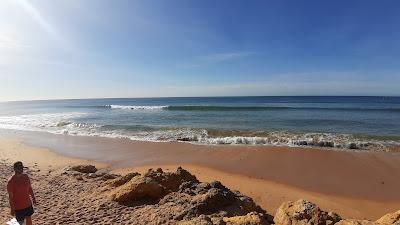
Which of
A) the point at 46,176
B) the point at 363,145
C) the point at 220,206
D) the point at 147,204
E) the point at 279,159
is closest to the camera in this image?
the point at 220,206

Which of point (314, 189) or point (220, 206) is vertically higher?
point (220, 206)

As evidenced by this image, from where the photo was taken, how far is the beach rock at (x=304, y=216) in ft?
16.0

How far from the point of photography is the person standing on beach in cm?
509

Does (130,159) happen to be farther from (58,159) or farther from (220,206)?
(220,206)

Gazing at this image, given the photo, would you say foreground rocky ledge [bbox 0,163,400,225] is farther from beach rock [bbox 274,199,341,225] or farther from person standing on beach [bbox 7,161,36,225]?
person standing on beach [bbox 7,161,36,225]

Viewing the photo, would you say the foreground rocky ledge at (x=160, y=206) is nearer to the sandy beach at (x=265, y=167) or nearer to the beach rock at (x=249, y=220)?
the beach rock at (x=249, y=220)

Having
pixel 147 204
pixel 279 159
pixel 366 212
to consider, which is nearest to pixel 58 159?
pixel 147 204

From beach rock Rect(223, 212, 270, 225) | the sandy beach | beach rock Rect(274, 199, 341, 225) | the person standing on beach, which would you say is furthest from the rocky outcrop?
the person standing on beach

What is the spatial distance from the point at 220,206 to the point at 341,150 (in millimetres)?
10510

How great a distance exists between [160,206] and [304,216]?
287 centimetres

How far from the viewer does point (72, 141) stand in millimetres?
18141

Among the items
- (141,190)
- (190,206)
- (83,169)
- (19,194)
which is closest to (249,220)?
(190,206)

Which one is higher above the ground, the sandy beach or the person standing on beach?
the person standing on beach

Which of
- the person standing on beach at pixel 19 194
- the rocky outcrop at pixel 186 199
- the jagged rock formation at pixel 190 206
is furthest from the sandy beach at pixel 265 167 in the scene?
the person standing on beach at pixel 19 194
